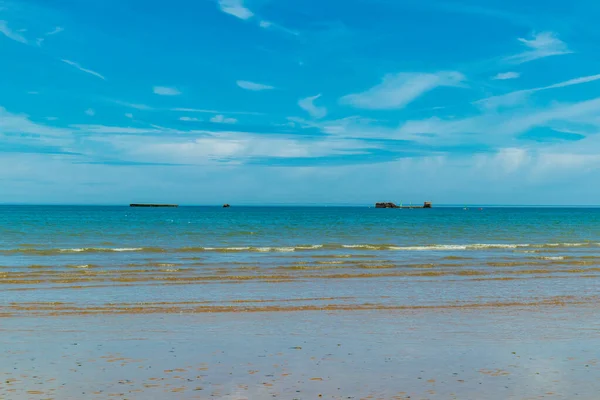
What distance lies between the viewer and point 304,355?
10672 mm

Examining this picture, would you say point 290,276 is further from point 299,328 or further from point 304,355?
point 304,355

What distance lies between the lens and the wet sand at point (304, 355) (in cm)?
870

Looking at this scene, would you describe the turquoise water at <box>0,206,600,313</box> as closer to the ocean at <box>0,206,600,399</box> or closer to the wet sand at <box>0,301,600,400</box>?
the ocean at <box>0,206,600,399</box>

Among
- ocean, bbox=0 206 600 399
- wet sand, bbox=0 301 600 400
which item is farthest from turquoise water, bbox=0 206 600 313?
wet sand, bbox=0 301 600 400

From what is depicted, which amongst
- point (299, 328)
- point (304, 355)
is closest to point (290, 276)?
point (299, 328)

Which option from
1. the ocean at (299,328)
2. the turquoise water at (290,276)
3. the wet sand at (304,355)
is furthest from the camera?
the turquoise water at (290,276)

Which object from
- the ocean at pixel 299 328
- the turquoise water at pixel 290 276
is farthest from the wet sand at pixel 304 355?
the turquoise water at pixel 290 276

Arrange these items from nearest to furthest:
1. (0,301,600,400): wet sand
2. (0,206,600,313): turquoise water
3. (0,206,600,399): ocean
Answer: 1. (0,301,600,400): wet sand
2. (0,206,600,399): ocean
3. (0,206,600,313): turquoise water

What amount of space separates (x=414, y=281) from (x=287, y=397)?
566 inches

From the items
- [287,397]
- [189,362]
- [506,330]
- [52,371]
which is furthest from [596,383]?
[52,371]

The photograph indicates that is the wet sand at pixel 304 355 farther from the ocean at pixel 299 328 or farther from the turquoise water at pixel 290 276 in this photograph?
the turquoise water at pixel 290 276

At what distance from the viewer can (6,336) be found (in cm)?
1206

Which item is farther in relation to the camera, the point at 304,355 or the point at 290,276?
the point at 290,276

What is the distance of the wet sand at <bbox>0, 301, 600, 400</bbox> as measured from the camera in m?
8.70
